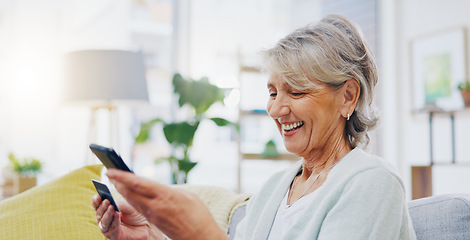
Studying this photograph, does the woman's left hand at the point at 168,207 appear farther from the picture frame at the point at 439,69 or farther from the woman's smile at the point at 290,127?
the picture frame at the point at 439,69

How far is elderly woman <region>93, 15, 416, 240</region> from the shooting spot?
0.85 meters

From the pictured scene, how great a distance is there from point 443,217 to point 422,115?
3.52 m

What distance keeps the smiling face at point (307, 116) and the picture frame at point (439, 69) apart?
2.94 metres

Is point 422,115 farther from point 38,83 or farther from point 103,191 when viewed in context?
point 103,191

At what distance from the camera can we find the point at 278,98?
3.59ft

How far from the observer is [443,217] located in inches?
38.6

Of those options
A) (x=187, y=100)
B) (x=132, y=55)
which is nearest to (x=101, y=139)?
(x=187, y=100)

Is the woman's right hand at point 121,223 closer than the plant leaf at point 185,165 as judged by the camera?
Yes

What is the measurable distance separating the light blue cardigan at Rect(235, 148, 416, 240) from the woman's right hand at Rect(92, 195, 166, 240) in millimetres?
345

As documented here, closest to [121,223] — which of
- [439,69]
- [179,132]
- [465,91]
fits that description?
[179,132]

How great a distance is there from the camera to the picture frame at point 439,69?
12.8ft

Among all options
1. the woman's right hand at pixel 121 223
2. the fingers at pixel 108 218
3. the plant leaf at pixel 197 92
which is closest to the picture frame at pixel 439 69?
the plant leaf at pixel 197 92

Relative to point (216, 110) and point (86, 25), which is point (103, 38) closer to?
point (86, 25)

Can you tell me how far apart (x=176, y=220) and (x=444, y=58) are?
12.8 feet
